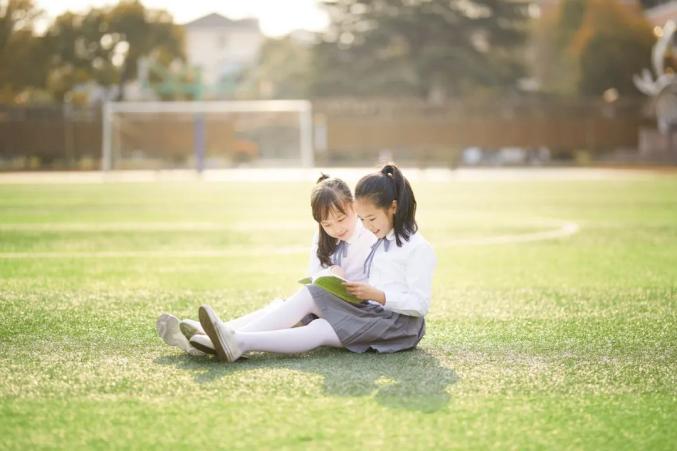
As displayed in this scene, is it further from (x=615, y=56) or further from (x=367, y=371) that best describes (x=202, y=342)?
(x=615, y=56)

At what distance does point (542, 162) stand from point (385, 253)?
41107 millimetres

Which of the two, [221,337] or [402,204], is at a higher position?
[402,204]

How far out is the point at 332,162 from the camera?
4412cm

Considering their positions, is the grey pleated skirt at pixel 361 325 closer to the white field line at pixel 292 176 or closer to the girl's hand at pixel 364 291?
the girl's hand at pixel 364 291

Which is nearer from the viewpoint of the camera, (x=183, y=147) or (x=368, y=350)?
(x=368, y=350)

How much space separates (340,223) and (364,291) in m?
0.45

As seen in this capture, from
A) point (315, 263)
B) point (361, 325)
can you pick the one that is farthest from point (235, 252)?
point (361, 325)

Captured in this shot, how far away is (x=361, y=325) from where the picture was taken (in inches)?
192

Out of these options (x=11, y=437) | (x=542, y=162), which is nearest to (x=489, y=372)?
(x=11, y=437)

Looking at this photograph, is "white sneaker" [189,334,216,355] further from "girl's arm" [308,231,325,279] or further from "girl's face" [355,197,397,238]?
"girl's face" [355,197,397,238]

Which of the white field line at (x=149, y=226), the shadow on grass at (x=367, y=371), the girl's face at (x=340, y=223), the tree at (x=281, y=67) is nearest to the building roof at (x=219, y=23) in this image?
the tree at (x=281, y=67)

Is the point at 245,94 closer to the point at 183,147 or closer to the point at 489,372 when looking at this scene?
the point at 183,147

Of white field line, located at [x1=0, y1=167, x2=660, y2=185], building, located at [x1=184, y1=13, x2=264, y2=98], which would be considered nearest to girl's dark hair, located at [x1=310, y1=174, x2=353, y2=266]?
white field line, located at [x1=0, y1=167, x2=660, y2=185]

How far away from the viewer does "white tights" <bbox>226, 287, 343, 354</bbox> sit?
4.75 metres
